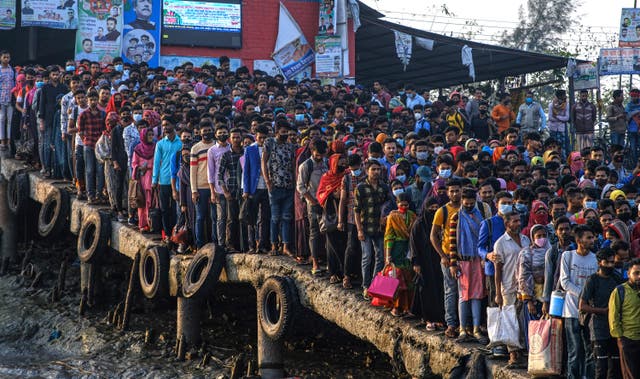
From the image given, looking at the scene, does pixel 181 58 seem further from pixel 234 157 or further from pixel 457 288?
pixel 457 288

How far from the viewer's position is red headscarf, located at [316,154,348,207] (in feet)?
38.6

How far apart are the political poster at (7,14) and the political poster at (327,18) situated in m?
7.75

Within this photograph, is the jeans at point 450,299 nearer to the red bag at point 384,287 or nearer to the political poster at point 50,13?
the red bag at point 384,287

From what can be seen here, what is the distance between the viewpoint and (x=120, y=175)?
15.7 meters

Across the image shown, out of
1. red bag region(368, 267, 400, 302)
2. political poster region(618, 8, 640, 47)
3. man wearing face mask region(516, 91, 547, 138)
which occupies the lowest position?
red bag region(368, 267, 400, 302)

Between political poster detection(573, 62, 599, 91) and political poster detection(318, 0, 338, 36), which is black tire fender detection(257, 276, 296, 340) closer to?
political poster detection(573, 62, 599, 91)

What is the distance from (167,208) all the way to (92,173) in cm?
228

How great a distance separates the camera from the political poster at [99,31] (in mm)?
24359

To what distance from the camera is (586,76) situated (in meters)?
19.8

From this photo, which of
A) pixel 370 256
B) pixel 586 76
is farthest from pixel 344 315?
pixel 586 76

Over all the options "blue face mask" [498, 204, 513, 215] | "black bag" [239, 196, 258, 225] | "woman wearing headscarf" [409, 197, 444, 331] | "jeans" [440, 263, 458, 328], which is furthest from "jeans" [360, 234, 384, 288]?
"black bag" [239, 196, 258, 225]

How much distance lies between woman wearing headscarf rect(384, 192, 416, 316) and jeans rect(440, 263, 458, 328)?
804 mm

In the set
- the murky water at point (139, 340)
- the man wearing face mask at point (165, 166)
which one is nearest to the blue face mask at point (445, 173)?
the murky water at point (139, 340)

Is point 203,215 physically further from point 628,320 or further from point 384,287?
point 628,320
